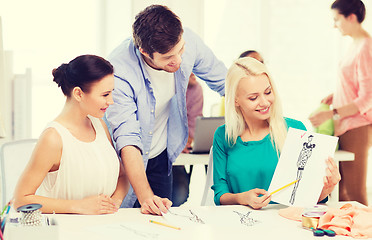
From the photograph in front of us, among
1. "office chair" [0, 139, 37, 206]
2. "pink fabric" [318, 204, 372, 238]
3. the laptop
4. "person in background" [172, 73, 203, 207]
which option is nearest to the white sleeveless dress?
"office chair" [0, 139, 37, 206]

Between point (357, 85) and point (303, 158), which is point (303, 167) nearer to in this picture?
point (303, 158)

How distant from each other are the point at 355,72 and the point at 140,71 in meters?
2.09

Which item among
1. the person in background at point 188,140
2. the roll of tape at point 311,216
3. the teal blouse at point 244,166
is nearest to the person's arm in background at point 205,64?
the teal blouse at point 244,166

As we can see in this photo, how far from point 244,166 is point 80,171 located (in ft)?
2.15

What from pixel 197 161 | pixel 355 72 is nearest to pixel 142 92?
pixel 197 161

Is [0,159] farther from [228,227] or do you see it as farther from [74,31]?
[74,31]

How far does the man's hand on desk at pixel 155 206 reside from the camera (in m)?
1.90

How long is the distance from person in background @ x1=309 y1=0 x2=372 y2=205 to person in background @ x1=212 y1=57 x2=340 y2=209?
1714 mm

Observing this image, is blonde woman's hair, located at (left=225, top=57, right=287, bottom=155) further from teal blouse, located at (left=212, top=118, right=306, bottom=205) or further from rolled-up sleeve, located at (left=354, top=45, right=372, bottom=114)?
rolled-up sleeve, located at (left=354, top=45, right=372, bottom=114)

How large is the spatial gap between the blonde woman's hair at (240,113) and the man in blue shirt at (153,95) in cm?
24

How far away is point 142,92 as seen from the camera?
230 cm

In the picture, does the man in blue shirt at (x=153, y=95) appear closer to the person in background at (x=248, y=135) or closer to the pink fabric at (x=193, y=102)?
the person in background at (x=248, y=135)

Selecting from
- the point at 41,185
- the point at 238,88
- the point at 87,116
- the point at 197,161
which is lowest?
the point at 197,161

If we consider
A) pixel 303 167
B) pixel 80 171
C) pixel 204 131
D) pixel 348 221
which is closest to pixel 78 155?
pixel 80 171
